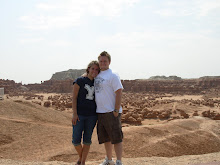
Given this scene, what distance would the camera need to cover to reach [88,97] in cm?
432

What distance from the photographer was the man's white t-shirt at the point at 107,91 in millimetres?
4180

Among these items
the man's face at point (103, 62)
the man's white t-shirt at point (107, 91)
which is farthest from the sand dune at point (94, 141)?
the man's face at point (103, 62)

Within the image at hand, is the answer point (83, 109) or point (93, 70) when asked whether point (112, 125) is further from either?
point (93, 70)

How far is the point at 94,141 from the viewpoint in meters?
7.55

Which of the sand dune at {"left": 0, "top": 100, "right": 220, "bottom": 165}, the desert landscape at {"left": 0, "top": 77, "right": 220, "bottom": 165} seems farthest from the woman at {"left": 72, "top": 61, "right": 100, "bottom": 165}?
the sand dune at {"left": 0, "top": 100, "right": 220, "bottom": 165}

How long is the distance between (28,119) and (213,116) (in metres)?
14.0

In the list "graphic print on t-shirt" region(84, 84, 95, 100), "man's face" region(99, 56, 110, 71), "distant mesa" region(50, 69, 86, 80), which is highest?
"distant mesa" region(50, 69, 86, 80)

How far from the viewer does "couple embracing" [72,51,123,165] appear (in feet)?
13.8

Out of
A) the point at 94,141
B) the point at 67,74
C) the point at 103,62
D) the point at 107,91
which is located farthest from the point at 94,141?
the point at 67,74

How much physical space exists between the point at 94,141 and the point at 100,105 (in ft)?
12.1

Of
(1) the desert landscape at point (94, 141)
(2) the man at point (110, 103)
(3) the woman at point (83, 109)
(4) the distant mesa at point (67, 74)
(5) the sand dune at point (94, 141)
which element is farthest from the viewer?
(4) the distant mesa at point (67, 74)

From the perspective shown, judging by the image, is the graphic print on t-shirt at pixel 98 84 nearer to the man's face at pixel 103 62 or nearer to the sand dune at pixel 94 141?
the man's face at pixel 103 62

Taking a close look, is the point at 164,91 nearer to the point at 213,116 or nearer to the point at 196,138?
the point at 213,116

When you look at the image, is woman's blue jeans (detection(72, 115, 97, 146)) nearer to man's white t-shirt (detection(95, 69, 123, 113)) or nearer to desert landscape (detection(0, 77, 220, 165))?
man's white t-shirt (detection(95, 69, 123, 113))
